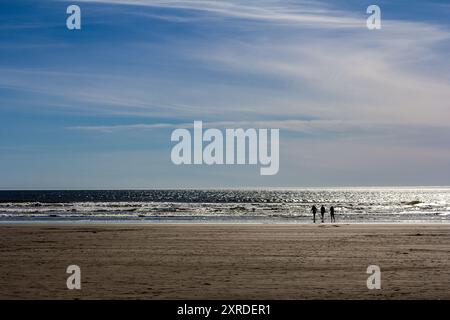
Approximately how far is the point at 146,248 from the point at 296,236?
9095 mm

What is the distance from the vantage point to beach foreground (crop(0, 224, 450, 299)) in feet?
42.3

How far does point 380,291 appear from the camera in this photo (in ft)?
42.3

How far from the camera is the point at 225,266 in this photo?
17234mm

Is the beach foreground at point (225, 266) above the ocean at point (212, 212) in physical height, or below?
below

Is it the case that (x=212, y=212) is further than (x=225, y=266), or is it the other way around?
(x=212, y=212)

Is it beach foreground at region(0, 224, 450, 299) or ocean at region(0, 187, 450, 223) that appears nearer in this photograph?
beach foreground at region(0, 224, 450, 299)

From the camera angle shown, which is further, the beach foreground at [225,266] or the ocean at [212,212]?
the ocean at [212,212]

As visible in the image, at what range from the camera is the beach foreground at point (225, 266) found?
12891 millimetres

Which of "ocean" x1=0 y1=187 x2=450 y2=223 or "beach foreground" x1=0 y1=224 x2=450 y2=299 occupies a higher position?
"ocean" x1=0 y1=187 x2=450 y2=223
